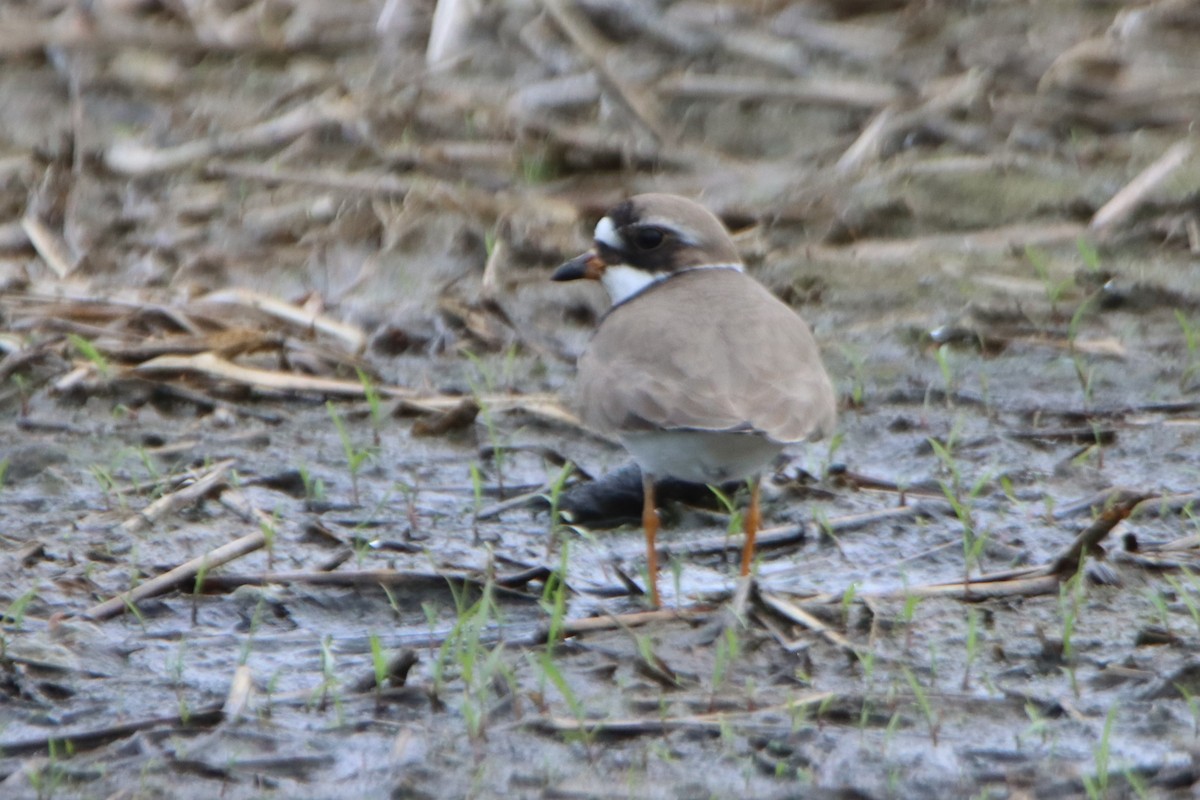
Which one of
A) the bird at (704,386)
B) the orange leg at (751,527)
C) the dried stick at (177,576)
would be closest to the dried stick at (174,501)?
the dried stick at (177,576)

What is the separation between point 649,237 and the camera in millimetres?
5816

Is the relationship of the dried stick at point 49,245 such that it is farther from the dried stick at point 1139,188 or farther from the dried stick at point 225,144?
the dried stick at point 1139,188

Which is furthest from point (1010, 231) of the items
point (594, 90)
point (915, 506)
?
point (915, 506)

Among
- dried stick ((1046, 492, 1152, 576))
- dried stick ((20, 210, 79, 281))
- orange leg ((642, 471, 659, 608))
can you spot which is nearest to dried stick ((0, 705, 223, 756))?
orange leg ((642, 471, 659, 608))

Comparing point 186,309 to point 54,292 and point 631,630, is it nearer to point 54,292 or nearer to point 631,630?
point 54,292

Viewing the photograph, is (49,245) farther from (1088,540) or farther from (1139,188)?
(1088,540)

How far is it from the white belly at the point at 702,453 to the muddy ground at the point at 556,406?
0.29 metres

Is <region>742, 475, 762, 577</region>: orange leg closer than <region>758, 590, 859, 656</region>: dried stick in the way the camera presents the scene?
No

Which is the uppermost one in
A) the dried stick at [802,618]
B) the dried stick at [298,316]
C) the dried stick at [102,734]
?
the dried stick at [802,618]

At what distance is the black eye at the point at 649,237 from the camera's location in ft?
19.1

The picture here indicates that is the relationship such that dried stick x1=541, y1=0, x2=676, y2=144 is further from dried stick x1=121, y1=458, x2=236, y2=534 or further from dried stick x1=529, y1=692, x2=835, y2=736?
dried stick x1=529, y1=692, x2=835, y2=736

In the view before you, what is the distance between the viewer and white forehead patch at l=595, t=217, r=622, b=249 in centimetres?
589

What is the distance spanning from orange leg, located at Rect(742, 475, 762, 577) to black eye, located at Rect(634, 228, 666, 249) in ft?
3.53

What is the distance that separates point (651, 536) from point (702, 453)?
31 cm
